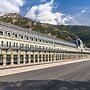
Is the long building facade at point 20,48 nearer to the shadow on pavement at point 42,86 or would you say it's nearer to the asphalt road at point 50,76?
the asphalt road at point 50,76

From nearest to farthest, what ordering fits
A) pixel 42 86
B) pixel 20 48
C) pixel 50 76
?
pixel 42 86 < pixel 50 76 < pixel 20 48

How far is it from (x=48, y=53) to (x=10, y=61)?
38.4m

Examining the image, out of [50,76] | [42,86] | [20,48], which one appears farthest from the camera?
[20,48]

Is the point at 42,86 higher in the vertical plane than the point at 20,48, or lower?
lower

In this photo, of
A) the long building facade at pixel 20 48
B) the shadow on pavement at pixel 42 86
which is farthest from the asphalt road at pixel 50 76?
the long building facade at pixel 20 48

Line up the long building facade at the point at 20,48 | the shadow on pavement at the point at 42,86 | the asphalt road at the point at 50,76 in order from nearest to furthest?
the shadow on pavement at the point at 42,86, the asphalt road at the point at 50,76, the long building facade at the point at 20,48

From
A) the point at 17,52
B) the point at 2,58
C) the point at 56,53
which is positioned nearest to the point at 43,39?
the point at 56,53

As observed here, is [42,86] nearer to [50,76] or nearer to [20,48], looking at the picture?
[50,76]

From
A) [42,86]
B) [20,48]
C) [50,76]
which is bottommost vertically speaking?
[50,76]

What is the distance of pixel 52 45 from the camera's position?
13325 cm

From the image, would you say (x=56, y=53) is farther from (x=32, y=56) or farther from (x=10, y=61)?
(x=10, y=61)

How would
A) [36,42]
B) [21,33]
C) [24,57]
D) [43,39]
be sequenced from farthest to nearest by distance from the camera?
1. [43,39]
2. [36,42]
3. [21,33]
4. [24,57]

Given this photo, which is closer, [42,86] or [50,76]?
[42,86]

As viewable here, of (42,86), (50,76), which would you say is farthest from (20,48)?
(42,86)
